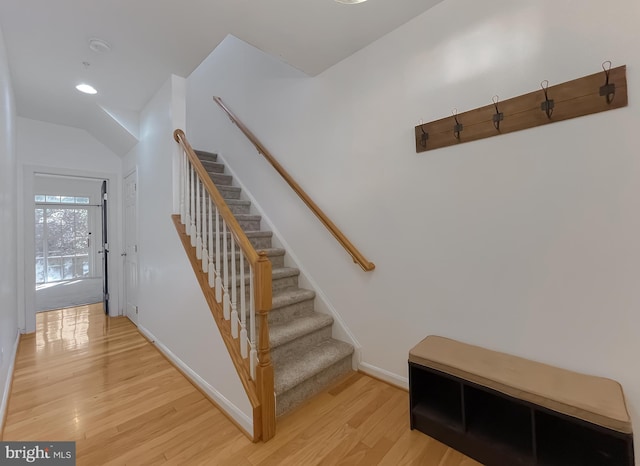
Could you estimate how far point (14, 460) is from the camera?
145cm

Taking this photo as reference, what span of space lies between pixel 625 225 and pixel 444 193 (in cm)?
82

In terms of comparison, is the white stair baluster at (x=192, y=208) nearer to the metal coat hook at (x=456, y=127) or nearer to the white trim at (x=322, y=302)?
the white trim at (x=322, y=302)

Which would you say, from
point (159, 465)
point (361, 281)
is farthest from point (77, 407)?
point (361, 281)

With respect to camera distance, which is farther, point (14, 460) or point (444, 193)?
point (444, 193)

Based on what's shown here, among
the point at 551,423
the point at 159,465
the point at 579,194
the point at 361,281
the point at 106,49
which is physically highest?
the point at 106,49

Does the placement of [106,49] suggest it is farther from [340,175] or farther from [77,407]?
[77,407]

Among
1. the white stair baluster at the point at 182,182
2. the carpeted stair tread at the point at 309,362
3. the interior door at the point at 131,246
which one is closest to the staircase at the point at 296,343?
the carpeted stair tread at the point at 309,362

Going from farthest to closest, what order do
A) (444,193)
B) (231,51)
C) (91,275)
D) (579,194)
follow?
(91,275)
(231,51)
(444,193)
(579,194)

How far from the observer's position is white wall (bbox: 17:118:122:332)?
336cm

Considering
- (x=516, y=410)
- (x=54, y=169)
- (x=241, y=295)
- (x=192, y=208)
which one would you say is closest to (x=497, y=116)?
(x=516, y=410)

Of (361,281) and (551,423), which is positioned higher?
(361,281)

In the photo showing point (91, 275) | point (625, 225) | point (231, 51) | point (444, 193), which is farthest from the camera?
point (91, 275)

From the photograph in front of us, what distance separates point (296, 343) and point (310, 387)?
333 mm

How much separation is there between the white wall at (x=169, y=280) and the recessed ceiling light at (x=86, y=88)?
463 mm
